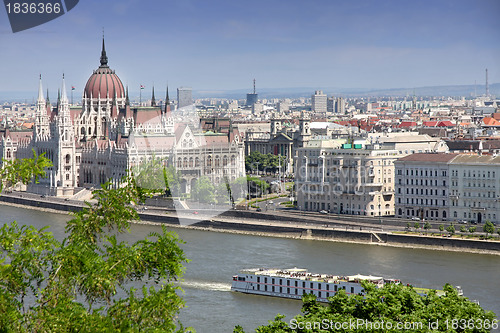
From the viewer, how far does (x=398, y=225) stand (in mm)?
37312

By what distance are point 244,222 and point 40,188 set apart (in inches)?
799

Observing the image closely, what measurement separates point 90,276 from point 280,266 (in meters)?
19.5

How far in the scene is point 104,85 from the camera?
65.0 m

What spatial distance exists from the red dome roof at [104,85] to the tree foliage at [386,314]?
51088 millimetres

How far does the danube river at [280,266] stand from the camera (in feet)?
75.3

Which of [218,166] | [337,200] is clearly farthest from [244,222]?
[218,166]

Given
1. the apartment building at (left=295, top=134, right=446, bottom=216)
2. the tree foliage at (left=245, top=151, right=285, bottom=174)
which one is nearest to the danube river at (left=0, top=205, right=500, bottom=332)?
the apartment building at (left=295, top=134, right=446, bottom=216)

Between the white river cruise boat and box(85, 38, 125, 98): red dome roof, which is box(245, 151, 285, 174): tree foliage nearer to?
box(85, 38, 125, 98): red dome roof

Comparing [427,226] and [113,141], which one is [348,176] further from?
[113,141]

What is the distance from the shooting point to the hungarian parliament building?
179 feet

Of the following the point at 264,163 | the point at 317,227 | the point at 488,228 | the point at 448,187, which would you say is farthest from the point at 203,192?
Answer: the point at 264,163

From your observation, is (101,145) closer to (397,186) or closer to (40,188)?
(40,188)

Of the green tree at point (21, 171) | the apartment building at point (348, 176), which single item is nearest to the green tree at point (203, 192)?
the apartment building at point (348, 176)

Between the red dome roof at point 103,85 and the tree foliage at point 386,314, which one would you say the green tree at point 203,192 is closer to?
the red dome roof at point 103,85
